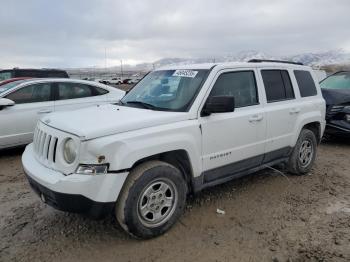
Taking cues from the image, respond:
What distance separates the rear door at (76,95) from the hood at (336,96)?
501 centimetres

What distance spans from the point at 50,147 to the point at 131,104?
4.05 ft

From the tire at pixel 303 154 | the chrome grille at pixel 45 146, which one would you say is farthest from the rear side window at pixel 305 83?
the chrome grille at pixel 45 146

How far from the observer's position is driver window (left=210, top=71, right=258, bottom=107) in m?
4.39

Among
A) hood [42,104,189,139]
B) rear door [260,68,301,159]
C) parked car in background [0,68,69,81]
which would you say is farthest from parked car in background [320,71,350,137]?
parked car in background [0,68,69,81]

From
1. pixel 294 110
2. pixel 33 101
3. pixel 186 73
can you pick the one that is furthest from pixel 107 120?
pixel 33 101

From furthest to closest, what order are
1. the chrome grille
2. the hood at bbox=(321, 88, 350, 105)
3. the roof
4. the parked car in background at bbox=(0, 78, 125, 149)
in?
Result: the hood at bbox=(321, 88, 350, 105), the parked car in background at bbox=(0, 78, 125, 149), the roof, the chrome grille

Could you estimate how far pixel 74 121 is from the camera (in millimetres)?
3691

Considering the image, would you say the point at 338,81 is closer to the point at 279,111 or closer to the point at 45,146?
the point at 279,111

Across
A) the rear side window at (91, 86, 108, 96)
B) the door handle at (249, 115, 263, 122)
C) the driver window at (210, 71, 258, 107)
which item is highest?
the driver window at (210, 71, 258, 107)

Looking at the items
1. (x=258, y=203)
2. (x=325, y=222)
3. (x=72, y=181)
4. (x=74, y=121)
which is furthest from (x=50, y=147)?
(x=325, y=222)

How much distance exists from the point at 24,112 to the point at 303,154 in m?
5.14

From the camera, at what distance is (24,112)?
7.04 metres

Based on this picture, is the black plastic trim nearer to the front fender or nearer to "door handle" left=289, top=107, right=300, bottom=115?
the front fender

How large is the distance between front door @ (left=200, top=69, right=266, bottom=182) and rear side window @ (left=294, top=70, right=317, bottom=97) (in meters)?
1.14
